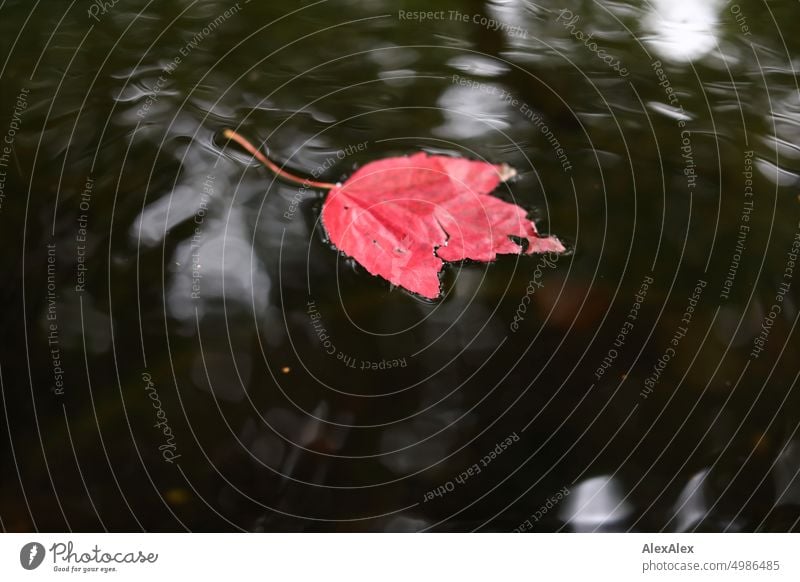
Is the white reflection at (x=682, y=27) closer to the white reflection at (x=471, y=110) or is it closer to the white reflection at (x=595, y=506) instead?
the white reflection at (x=471, y=110)

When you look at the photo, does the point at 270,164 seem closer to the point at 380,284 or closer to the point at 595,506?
the point at 380,284

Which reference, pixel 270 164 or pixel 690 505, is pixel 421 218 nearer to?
pixel 270 164

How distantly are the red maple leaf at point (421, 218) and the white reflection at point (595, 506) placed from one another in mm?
149

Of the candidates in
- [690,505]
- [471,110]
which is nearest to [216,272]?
[471,110]

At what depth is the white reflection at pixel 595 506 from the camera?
0.38 m

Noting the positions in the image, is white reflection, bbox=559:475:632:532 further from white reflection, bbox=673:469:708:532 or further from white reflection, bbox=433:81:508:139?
white reflection, bbox=433:81:508:139

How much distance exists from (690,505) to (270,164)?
34 centimetres

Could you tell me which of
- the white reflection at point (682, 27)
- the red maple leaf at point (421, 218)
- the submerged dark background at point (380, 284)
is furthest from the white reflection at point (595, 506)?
the white reflection at point (682, 27)

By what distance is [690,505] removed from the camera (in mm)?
386

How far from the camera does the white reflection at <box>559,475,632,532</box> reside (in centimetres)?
38

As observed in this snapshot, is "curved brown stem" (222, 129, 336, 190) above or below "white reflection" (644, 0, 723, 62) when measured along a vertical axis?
below
